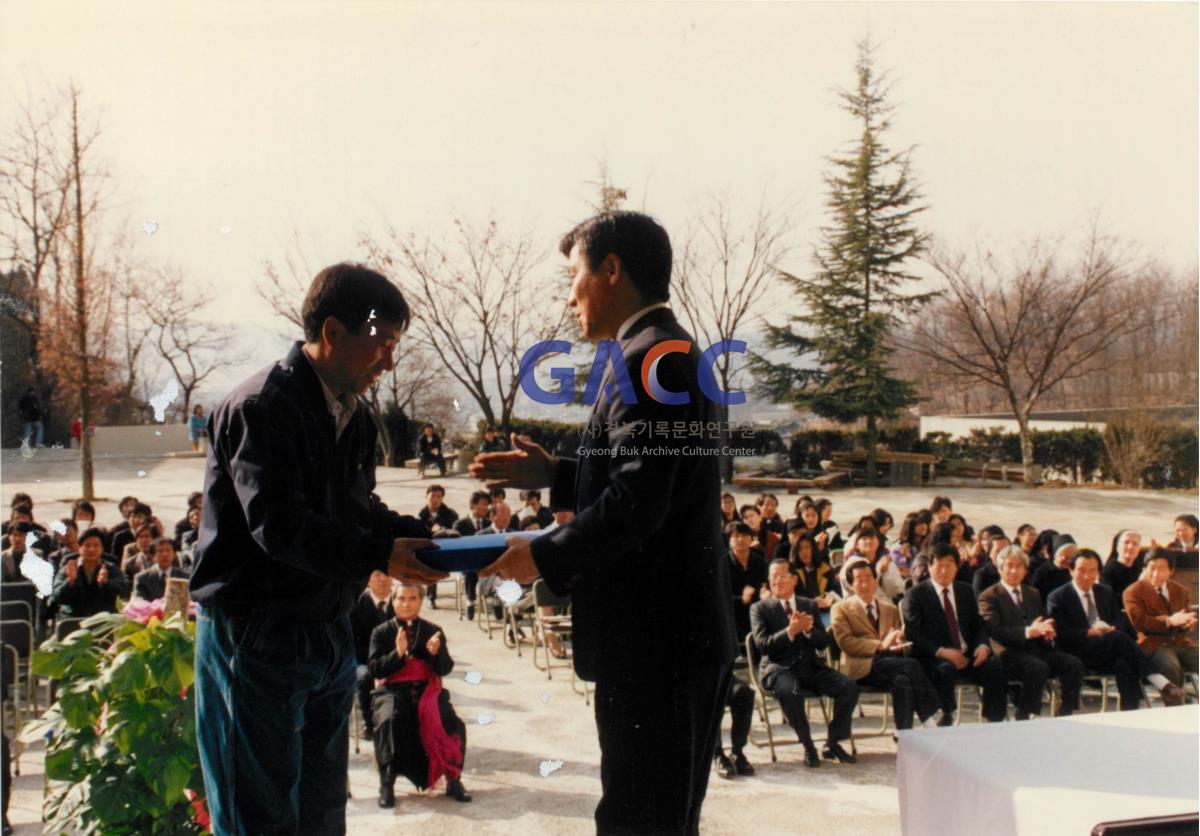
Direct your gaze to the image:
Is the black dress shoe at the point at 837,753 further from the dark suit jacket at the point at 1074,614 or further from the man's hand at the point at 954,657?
the dark suit jacket at the point at 1074,614

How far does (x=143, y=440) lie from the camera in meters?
3.34

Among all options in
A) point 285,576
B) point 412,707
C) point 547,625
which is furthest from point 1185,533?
point 285,576

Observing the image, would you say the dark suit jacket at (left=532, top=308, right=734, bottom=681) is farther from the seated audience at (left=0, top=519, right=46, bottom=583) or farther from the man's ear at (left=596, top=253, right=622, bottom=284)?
the seated audience at (left=0, top=519, right=46, bottom=583)

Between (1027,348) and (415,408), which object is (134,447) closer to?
(415,408)

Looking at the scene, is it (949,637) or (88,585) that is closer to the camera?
(88,585)

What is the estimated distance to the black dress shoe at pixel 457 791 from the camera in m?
3.53

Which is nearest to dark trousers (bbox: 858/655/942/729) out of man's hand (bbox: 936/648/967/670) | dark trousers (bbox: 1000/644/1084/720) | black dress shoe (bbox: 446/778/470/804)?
man's hand (bbox: 936/648/967/670)

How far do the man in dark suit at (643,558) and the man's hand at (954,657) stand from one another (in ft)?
10.3

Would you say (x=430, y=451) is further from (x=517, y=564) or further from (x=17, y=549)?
(x=517, y=564)

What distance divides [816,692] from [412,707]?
1645 millimetres

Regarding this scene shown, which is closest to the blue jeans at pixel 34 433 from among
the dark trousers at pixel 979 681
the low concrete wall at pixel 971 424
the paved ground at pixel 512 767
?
the paved ground at pixel 512 767

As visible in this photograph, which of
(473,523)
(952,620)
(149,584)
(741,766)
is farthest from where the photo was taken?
(473,523)

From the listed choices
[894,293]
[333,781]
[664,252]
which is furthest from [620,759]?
[894,293]

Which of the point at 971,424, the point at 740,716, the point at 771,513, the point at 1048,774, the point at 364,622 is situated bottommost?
the point at 740,716
